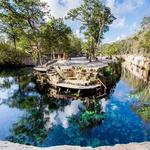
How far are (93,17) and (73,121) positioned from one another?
3312cm

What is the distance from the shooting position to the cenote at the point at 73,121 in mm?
17531

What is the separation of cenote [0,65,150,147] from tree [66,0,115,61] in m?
23.3

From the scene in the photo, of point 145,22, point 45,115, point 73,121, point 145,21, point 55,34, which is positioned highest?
point 145,21

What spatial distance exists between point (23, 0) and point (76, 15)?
9.84m

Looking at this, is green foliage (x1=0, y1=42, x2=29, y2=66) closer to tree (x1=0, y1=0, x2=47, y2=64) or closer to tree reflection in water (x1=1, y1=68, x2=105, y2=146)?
tree (x1=0, y1=0, x2=47, y2=64)

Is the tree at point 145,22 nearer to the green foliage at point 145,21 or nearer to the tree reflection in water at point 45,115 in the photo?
the green foliage at point 145,21

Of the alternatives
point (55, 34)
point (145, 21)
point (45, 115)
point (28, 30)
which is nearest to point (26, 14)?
point (28, 30)

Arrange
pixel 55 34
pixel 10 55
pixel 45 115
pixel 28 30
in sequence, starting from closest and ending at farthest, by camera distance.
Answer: pixel 45 115 → pixel 28 30 → pixel 55 34 → pixel 10 55

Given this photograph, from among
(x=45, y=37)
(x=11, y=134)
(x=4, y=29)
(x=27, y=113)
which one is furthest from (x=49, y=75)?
(x=4, y=29)

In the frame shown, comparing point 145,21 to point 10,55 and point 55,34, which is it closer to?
point 55,34

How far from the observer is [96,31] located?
55125 mm

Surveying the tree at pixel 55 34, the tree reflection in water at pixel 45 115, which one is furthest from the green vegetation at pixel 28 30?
the tree reflection in water at pixel 45 115

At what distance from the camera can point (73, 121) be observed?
21.3 m

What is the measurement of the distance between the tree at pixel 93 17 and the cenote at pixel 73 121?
2330 centimetres
